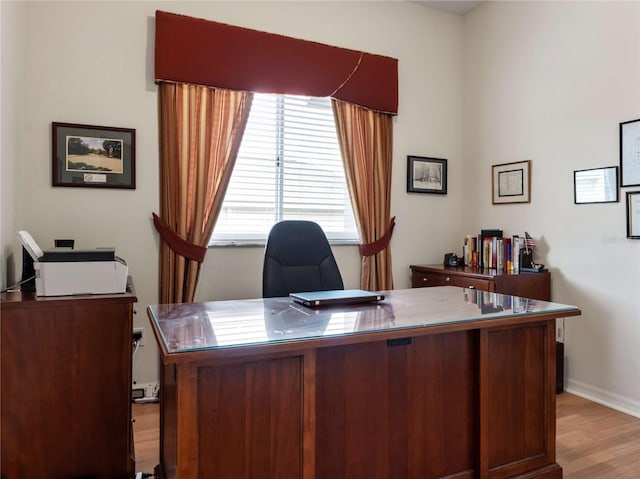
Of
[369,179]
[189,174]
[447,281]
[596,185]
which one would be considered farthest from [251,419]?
[596,185]

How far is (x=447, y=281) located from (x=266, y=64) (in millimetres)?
2169

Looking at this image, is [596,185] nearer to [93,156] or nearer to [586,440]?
[586,440]

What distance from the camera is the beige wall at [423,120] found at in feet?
8.74

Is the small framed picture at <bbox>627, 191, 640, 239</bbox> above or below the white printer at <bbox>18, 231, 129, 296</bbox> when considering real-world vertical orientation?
above

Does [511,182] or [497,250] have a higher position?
[511,182]

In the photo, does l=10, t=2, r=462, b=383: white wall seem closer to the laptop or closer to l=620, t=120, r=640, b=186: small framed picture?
the laptop

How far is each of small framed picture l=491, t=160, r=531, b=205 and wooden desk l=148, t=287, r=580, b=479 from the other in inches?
67.1

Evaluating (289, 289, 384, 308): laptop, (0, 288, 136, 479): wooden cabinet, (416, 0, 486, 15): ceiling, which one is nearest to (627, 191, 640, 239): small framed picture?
(289, 289, 384, 308): laptop

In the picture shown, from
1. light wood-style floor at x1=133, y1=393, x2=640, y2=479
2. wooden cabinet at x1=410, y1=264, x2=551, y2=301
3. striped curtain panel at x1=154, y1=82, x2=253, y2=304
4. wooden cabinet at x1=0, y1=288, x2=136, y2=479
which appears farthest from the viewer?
wooden cabinet at x1=410, y1=264, x2=551, y2=301

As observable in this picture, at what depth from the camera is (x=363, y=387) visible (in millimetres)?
1604

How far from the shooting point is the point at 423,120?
12.9 ft

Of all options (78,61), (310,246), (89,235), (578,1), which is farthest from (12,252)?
(578,1)

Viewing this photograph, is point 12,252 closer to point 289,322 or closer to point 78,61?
point 78,61

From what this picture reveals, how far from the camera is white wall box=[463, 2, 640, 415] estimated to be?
278 centimetres
